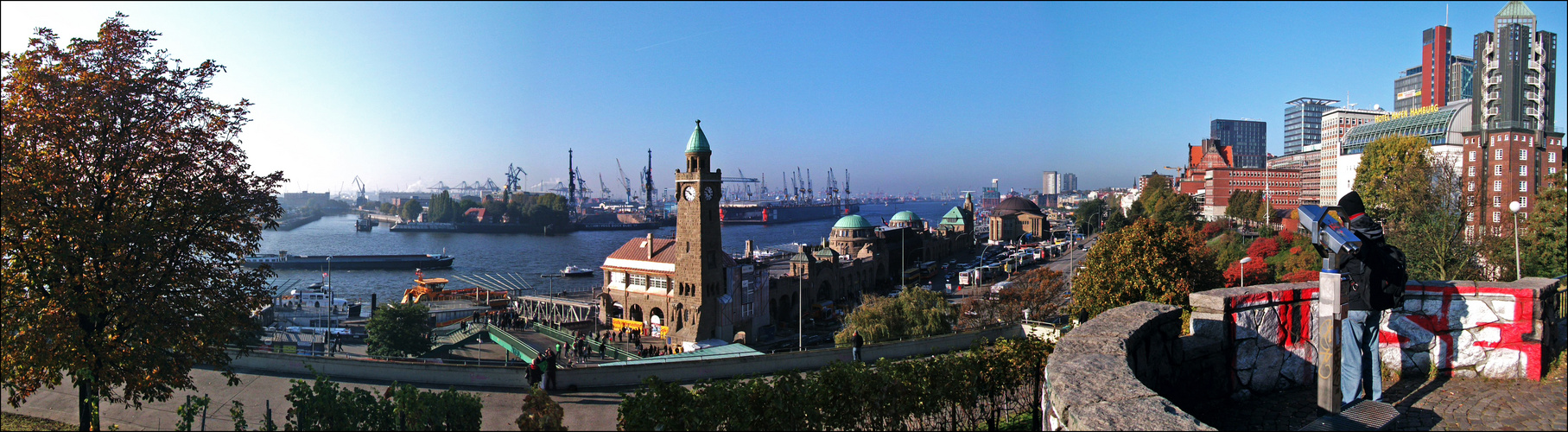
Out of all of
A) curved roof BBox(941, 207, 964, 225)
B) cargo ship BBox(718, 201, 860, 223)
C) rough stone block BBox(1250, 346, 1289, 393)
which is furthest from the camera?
cargo ship BBox(718, 201, 860, 223)

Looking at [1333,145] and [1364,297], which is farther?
[1333,145]

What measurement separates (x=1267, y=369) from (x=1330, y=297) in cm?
94

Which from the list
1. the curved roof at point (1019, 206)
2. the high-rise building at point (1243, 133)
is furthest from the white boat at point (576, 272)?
the high-rise building at point (1243, 133)

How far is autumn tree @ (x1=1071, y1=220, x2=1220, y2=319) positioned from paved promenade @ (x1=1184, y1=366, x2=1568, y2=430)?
8.72m

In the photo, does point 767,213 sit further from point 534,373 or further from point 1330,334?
point 1330,334

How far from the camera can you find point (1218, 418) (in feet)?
14.7

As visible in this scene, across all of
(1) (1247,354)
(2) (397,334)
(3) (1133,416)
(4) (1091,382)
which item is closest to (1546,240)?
(1) (1247,354)

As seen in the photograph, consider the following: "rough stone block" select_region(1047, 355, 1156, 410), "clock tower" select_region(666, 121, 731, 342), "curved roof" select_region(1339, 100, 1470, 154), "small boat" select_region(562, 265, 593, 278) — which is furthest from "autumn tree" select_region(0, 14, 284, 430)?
"small boat" select_region(562, 265, 593, 278)

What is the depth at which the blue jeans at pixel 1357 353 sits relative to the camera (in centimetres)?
417

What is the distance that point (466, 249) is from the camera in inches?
3137

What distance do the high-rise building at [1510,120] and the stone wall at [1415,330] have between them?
26.2 metres

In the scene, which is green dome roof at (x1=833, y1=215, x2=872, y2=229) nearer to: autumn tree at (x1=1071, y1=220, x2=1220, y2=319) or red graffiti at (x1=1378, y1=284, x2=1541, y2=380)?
autumn tree at (x1=1071, y1=220, x2=1220, y2=319)

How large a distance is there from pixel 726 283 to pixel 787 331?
5.32 meters

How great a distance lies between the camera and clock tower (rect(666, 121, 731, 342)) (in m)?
26.2
